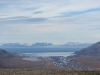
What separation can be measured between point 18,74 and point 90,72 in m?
12.1

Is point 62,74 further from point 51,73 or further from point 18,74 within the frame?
point 18,74

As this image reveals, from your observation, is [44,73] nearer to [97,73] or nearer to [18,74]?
[18,74]

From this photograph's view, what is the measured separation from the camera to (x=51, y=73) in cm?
3931

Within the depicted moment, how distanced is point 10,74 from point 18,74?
132 centimetres

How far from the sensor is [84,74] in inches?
1542

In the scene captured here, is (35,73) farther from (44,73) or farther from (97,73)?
(97,73)

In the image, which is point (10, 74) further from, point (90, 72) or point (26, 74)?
point (90, 72)

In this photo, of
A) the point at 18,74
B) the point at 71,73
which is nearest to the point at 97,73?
the point at 71,73

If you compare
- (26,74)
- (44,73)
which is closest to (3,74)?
(26,74)

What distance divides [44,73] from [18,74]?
168 inches

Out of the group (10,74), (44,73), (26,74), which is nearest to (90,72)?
(44,73)

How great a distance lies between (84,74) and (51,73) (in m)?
5.39

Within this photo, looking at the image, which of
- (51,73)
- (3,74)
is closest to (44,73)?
(51,73)

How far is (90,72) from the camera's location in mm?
40469
